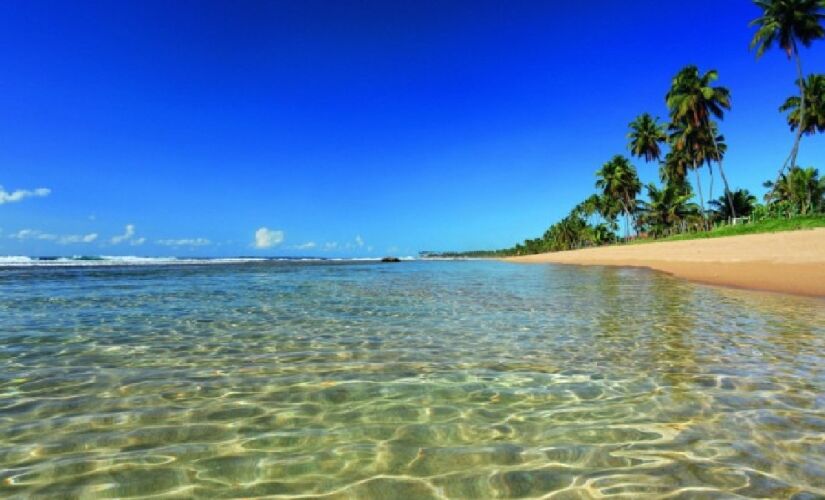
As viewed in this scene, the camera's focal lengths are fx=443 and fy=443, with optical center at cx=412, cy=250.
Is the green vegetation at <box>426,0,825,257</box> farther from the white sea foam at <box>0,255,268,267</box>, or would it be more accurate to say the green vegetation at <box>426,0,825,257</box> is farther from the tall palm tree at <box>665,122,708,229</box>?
the white sea foam at <box>0,255,268,267</box>

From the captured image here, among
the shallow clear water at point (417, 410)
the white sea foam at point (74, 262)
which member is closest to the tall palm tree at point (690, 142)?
the shallow clear water at point (417, 410)

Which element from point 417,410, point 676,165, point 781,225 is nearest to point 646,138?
point 676,165

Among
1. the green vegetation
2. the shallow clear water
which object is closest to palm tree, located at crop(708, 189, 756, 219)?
the green vegetation

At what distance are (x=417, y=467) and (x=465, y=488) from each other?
16.0 inches

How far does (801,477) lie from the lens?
268 centimetres

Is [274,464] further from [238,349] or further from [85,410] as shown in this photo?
[238,349]

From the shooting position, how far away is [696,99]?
50.2m

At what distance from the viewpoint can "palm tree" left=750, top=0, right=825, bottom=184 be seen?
40.9 metres

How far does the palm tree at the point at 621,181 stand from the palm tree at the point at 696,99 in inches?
874

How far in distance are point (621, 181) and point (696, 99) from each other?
83.3 feet

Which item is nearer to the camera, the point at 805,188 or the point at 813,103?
the point at 813,103

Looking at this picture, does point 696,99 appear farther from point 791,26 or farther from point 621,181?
point 621,181

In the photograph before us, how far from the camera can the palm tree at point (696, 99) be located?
5003 cm

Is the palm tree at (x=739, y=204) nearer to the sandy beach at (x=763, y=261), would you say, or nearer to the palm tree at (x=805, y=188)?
the palm tree at (x=805, y=188)
